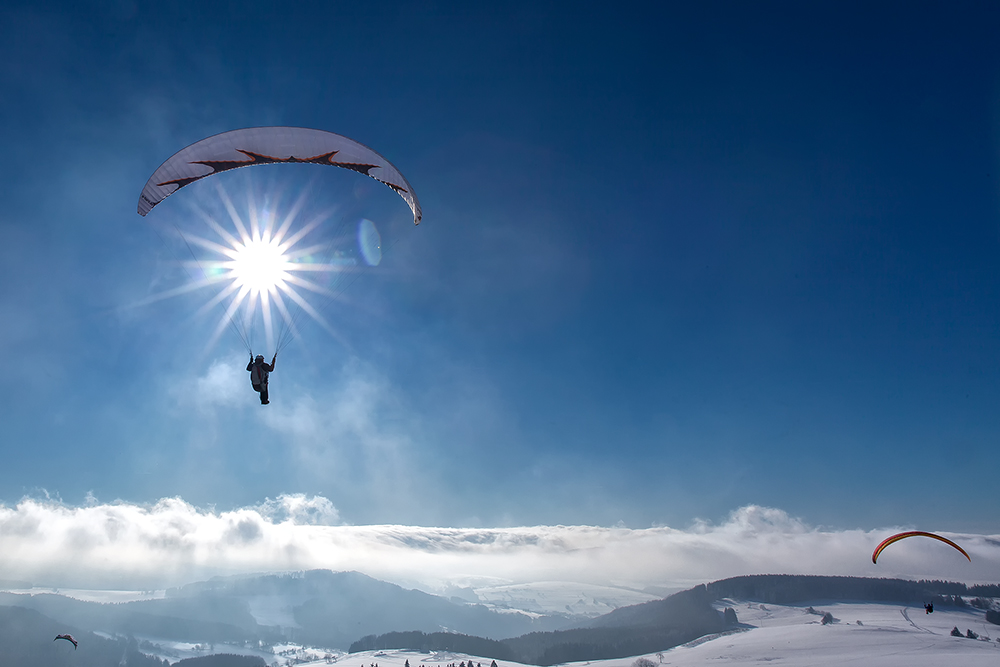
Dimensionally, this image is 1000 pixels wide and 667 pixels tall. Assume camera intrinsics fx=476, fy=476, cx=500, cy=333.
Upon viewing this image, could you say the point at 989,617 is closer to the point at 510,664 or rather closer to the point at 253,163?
the point at 510,664

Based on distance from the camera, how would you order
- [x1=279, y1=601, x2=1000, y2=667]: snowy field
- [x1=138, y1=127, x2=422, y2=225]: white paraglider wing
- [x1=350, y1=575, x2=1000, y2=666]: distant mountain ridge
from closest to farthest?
A: [x1=138, y1=127, x2=422, y2=225]: white paraglider wing
[x1=279, y1=601, x2=1000, y2=667]: snowy field
[x1=350, y1=575, x2=1000, y2=666]: distant mountain ridge

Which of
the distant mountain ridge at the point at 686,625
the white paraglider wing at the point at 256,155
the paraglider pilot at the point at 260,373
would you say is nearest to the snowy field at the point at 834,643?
the distant mountain ridge at the point at 686,625

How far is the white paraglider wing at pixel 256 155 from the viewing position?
17.8 meters

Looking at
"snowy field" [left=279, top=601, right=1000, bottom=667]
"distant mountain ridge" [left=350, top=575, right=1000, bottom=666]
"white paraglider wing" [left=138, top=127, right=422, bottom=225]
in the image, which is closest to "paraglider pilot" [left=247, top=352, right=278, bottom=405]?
"white paraglider wing" [left=138, top=127, right=422, bottom=225]

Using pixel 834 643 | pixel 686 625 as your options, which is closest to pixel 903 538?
pixel 834 643

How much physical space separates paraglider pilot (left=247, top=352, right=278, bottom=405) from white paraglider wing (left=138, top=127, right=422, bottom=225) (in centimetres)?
729

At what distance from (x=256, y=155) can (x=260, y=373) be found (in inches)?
348

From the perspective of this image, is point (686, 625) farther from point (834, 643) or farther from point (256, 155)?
point (256, 155)

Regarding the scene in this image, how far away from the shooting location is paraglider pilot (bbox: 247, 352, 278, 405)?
20078 millimetres

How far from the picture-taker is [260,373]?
20.3 metres

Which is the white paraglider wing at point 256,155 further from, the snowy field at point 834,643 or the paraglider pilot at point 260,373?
the snowy field at point 834,643

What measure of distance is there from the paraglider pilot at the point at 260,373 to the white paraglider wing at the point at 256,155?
729 centimetres

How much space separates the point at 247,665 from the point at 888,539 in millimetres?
228840

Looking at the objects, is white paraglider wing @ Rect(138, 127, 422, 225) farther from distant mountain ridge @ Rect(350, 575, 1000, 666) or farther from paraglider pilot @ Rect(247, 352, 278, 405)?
distant mountain ridge @ Rect(350, 575, 1000, 666)
